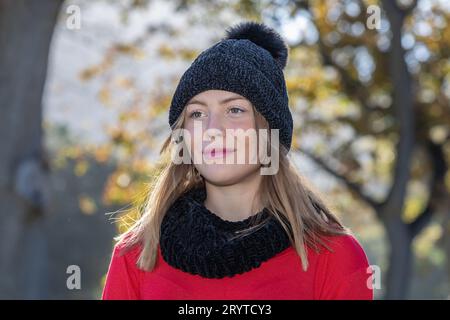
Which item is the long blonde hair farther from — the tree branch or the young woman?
the tree branch

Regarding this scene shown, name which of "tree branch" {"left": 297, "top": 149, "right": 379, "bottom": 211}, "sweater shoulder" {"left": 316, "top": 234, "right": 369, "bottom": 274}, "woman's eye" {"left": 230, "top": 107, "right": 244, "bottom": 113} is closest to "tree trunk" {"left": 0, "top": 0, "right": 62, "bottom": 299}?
"tree branch" {"left": 297, "top": 149, "right": 379, "bottom": 211}

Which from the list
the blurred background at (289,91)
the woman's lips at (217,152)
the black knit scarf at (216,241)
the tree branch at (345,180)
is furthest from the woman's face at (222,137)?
the tree branch at (345,180)

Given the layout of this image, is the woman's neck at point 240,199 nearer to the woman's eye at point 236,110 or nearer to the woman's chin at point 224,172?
the woman's chin at point 224,172

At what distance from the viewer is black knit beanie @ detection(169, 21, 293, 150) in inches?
104

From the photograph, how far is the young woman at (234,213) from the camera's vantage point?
2.40 meters

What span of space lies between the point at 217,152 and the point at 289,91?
33.8 feet

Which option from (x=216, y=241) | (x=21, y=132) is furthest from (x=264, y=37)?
(x=21, y=132)

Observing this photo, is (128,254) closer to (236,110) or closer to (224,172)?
(224,172)

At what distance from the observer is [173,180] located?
9.08 ft

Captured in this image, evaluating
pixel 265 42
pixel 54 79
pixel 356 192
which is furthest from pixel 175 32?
pixel 265 42

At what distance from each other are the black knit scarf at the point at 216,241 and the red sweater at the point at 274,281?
1.4 inches
